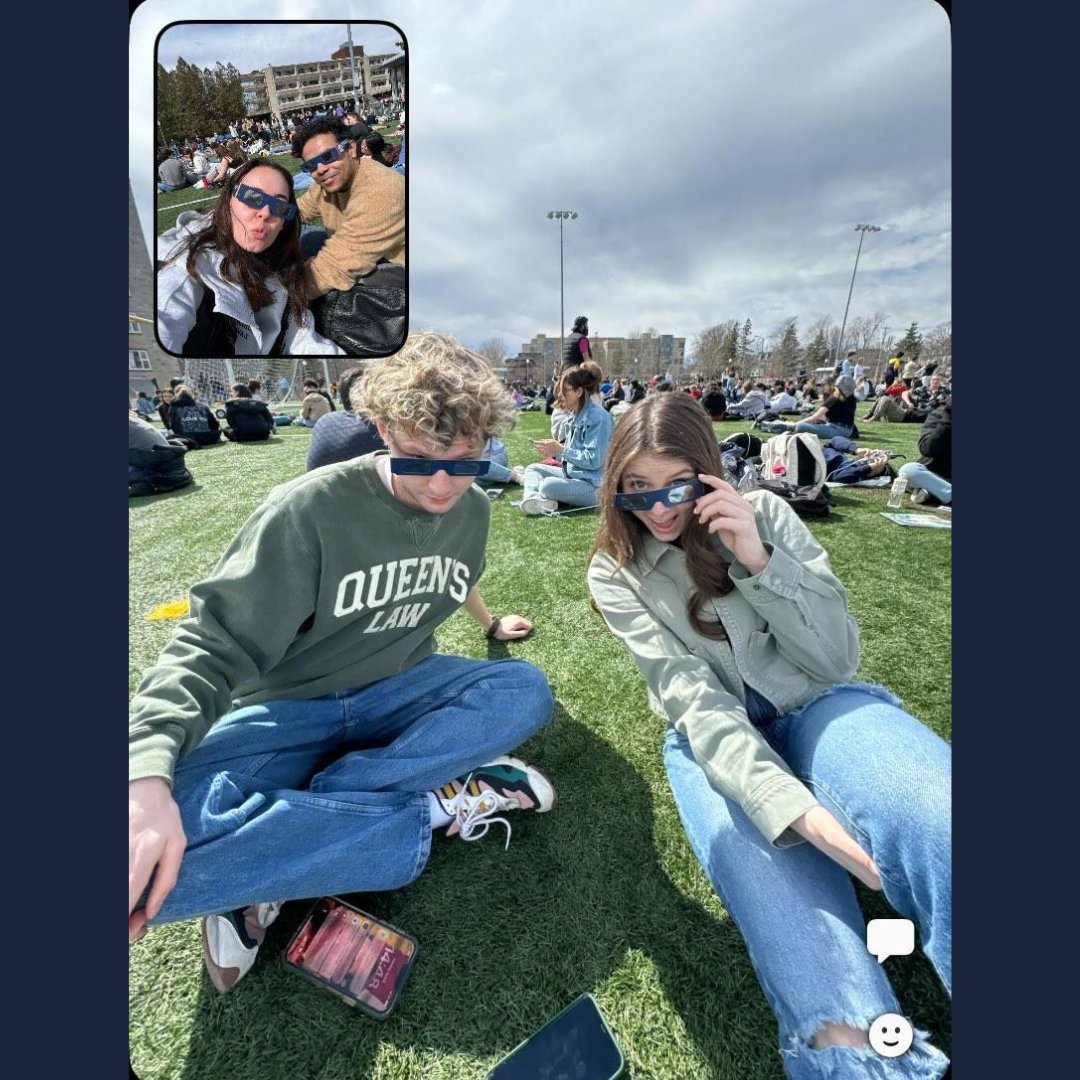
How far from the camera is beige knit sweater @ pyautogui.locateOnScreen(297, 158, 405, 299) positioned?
2.13 ft

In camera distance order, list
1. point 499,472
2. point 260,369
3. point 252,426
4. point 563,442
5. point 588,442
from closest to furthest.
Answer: point 260,369 → point 588,442 → point 563,442 → point 499,472 → point 252,426

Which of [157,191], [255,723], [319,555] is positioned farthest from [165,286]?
[255,723]

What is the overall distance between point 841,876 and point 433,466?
3.98 feet

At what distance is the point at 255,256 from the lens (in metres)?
0.63

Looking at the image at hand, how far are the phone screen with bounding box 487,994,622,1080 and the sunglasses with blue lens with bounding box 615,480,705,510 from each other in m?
1.08

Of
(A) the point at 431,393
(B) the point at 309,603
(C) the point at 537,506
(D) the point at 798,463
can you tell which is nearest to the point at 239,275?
(A) the point at 431,393

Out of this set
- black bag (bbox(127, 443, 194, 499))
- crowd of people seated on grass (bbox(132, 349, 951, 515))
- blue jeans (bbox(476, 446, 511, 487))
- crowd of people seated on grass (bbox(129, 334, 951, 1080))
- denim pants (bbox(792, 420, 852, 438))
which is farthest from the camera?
denim pants (bbox(792, 420, 852, 438))

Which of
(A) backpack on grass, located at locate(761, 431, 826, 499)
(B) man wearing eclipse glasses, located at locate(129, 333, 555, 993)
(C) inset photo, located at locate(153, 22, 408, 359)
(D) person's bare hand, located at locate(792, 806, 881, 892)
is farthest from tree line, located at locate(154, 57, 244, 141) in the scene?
(A) backpack on grass, located at locate(761, 431, 826, 499)

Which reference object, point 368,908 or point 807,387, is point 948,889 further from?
point 807,387

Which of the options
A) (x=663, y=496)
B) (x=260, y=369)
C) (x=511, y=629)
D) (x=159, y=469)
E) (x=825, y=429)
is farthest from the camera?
(x=825, y=429)

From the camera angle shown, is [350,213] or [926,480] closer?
[350,213]

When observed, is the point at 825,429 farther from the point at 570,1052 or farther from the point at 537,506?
the point at 570,1052

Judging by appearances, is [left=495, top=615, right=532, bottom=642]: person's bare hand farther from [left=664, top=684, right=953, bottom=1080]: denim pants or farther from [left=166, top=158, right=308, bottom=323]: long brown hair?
[left=166, top=158, right=308, bottom=323]: long brown hair

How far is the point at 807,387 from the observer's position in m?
17.4
